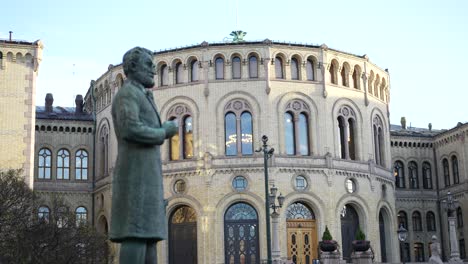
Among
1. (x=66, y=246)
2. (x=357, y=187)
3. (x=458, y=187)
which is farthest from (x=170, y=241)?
(x=458, y=187)

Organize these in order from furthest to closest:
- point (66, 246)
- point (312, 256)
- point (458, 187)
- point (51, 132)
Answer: point (458, 187), point (51, 132), point (312, 256), point (66, 246)

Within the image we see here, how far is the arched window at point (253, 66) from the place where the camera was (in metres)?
49.9

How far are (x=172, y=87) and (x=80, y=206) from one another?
12.0 meters

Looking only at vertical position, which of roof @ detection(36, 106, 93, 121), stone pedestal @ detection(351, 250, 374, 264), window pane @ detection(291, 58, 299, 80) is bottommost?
stone pedestal @ detection(351, 250, 374, 264)

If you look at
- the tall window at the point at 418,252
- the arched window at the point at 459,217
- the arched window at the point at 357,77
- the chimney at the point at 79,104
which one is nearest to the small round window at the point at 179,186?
the arched window at the point at 357,77

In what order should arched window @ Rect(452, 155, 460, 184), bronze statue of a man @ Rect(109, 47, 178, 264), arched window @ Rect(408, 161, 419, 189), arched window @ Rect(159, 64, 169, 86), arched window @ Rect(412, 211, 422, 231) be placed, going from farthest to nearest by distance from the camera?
arched window @ Rect(408, 161, 419, 189), arched window @ Rect(412, 211, 422, 231), arched window @ Rect(452, 155, 460, 184), arched window @ Rect(159, 64, 169, 86), bronze statue of a man @ Rect(109, 47, 178, 264)

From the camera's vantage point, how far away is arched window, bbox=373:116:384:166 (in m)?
54.5

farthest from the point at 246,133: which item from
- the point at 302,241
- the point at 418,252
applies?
the point at 418,252

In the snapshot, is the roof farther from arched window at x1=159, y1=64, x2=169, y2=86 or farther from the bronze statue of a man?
the bronze statue of a man

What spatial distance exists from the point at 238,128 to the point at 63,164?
14.4 m

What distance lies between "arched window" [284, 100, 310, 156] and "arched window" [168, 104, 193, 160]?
20.1 ft

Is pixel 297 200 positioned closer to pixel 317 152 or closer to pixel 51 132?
pixel 317 152

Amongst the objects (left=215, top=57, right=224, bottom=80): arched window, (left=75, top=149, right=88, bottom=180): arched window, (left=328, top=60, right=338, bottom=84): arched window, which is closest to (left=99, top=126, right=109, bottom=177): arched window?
(left=75, top=149, right=88, bottom=180): arched window

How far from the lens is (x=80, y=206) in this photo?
183 feet
